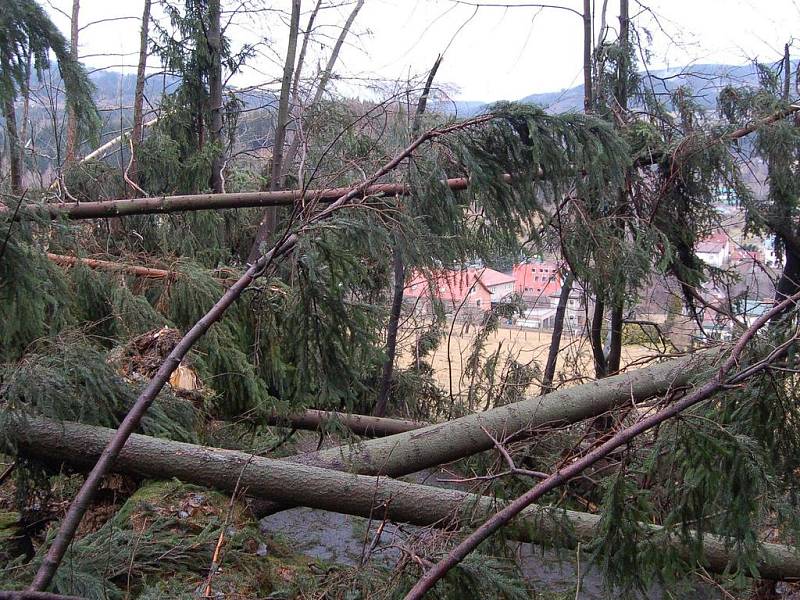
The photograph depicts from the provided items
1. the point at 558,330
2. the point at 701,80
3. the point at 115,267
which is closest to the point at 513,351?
the point at 558,330

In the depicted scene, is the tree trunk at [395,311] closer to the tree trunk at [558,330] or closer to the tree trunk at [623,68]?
the tree trunk at [558,330]

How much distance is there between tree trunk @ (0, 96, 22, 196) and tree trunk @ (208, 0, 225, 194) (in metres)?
1.83

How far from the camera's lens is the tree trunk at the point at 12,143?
8.83 feet

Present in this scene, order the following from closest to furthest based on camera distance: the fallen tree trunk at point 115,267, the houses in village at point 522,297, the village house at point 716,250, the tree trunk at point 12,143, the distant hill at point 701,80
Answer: the tree trunk at point 12,143, the fallen tree trunk at point 115,267, the distant hill at point 701,80, the village house at point 716,250, the houses in village at point 522,297

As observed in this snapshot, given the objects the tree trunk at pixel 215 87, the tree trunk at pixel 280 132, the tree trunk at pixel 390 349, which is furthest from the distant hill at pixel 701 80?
the tree trunk at pixel 215 87

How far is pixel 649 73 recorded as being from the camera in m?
5.10

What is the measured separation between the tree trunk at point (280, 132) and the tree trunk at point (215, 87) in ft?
1.77

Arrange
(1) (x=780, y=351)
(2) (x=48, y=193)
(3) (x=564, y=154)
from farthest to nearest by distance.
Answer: (2) (x=48, y=193), (3) (x=564, y=154), (1) (x=780, y=351)

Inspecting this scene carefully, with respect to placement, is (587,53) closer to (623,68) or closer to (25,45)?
(623,68)

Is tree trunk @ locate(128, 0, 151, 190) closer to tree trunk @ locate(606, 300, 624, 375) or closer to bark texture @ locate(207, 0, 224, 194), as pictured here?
bark texture @ locate(207, 0, 224, 194)

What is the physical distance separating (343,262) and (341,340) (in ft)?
0.87

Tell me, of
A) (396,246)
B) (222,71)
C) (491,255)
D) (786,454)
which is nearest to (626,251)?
(491,255)

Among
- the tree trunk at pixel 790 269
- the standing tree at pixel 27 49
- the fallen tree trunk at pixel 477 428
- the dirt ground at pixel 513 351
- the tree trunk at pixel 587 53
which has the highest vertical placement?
the tree trunk at pixel 587 53

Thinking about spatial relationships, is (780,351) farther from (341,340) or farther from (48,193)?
(48,193)
